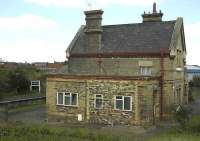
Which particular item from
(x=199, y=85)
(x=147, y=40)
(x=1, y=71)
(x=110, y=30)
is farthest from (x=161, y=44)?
(x=199, y=85)

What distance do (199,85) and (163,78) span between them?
34.2 metres

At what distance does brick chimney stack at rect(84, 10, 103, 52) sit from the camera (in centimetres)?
3788

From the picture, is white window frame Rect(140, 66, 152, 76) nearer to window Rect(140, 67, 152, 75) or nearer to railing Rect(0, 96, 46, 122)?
window Rect(140, 67, 152, 75)

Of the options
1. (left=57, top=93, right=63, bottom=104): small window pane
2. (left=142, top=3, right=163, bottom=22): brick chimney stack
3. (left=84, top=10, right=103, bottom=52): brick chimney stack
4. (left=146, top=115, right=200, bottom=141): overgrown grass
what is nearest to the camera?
(left=146, top=115, right=200, bottom=141): overgrown grass

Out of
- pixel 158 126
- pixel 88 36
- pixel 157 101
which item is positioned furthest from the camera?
pixel 88 36

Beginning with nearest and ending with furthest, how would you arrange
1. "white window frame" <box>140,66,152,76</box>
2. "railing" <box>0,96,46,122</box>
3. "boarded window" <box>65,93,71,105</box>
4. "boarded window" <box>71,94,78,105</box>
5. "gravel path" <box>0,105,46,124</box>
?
"boarded window" <box>71,94,78,105</box> → "gravel path" <box>0,105,46,124</box> → "boarded window" <box>65,93,71,105</box> → "white window frame" <box>140,66,152,76</box> → "railing" <box>0,96,46,122</box>

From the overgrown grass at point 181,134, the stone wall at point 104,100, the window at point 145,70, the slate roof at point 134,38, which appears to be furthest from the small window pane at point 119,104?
the slate roof at point 134,38

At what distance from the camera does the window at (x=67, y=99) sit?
107ft

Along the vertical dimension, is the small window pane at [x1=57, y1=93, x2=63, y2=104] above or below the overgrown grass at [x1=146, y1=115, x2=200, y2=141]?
above

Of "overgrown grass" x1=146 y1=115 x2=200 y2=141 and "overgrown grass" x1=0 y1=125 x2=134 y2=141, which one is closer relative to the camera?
"overgrown grass" x1=0 y1=125 x2=134 y2=141

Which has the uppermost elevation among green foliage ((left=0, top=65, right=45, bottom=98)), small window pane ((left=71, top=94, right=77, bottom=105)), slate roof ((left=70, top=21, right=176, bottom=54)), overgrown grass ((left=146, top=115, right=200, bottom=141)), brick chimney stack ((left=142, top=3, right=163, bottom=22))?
brick chimney stack ((left=142, top=3, right=163, bottom=22))

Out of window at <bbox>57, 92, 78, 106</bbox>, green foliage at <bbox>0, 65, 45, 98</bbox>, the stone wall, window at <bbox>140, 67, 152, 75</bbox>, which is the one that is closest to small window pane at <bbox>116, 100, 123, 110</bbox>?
the stone wall

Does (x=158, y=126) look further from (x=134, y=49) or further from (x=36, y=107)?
(x=36, y=107)

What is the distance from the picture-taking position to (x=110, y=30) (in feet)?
131
